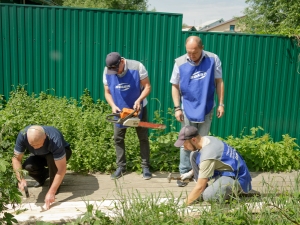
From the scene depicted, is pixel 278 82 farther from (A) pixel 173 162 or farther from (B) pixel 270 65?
(A) pixel 173 162

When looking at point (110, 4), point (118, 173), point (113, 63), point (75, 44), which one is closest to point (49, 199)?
point (118, 173)

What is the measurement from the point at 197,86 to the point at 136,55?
207cm

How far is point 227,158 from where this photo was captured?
3832 mm

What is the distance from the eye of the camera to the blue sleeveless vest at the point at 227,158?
372cm

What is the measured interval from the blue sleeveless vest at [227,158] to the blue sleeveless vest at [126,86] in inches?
51.8

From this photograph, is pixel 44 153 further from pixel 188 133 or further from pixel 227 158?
pixel 227 158

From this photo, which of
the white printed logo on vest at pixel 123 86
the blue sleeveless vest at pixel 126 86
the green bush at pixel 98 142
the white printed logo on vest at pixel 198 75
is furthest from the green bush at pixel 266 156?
the white printed logo on vest at pixel 123 86

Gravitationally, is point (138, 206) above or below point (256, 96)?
below

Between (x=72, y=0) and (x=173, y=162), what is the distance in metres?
34.2

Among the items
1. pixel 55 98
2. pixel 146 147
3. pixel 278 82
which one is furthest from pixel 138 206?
pixel 278 82

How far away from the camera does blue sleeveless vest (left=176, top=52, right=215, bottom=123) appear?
4551mm

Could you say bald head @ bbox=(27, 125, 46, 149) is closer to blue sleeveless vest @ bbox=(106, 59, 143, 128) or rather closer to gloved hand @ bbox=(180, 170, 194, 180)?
blue sleeveless vest @ bbox=(106, 59, 143, 128)

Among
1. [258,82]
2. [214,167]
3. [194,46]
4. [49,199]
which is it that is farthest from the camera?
[258,82]

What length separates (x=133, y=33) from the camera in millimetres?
6266
